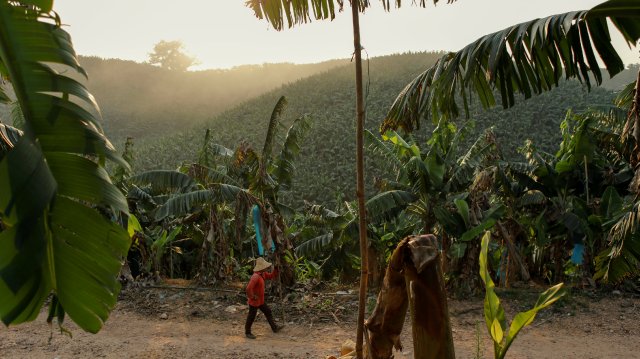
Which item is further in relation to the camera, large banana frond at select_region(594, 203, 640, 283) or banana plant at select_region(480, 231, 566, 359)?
large banana frond at select_region(594, 203, 640, 283)

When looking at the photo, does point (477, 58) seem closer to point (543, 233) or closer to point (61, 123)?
point (61, 123)

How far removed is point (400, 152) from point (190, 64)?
64894mm

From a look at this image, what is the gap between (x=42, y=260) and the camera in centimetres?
178

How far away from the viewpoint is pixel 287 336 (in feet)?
27.6

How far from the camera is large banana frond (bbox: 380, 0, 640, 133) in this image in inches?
113

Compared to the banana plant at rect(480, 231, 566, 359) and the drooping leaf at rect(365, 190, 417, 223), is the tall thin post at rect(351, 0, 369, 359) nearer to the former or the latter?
the banana plant at rect(480, 231, 566, 359)

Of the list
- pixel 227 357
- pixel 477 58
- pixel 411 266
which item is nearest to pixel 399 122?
pixel 477 58

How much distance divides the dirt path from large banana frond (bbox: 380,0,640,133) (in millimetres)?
5019

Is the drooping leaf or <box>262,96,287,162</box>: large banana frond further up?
<box>262,96,287,162</box>: large banana frond

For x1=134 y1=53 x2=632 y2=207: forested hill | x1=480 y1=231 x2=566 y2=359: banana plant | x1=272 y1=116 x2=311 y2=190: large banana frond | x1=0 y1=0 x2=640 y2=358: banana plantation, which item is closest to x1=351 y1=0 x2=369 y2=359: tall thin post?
x1=0 y1=0 x2=640 y2=358: banana plantation

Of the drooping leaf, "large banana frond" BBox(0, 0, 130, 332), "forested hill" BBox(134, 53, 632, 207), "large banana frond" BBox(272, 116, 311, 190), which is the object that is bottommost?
"forested hill" BBox(134, 53, 632, 207)

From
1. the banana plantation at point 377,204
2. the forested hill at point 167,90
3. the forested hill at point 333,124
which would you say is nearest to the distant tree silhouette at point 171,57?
the forested hill at point 167,90

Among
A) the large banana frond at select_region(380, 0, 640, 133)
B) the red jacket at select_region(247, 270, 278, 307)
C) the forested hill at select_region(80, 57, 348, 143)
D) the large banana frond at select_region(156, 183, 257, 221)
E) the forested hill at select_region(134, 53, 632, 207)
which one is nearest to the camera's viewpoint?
the large banana frond at select_region(380, 0, 640, 133)

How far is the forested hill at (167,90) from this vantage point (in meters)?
52.3
